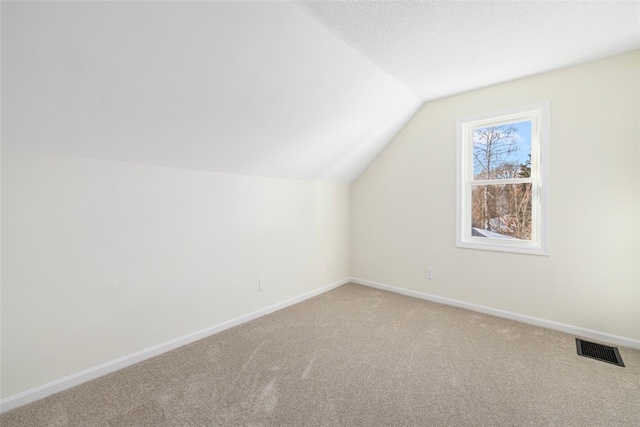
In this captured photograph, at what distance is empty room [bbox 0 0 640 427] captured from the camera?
1.51 meters

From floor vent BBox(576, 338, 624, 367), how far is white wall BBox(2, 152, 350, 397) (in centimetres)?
267

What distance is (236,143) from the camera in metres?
2.29

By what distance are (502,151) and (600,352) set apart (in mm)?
1899

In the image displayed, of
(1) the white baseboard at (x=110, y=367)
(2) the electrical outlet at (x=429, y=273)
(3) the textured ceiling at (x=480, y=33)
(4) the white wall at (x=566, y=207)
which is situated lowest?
(1) the white baseboard at (x=110, y=367)

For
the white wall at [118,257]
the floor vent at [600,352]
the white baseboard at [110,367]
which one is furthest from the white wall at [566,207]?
the white baseboard at [110,367]

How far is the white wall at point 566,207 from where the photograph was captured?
7.39ft

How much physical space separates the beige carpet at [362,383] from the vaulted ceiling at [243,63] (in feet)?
4.80

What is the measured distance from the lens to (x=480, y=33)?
1.96 meters

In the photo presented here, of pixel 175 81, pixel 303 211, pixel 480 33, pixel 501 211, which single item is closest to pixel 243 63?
pixel 175 81

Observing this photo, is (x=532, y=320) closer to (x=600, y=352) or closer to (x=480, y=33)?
(x=600, y=352)

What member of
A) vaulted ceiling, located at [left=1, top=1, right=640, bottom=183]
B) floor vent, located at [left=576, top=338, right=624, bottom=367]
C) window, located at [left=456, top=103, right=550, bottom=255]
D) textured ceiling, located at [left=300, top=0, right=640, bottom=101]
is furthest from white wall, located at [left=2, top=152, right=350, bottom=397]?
floor vent, located at [left=576, top=338, right=624, bottom=367]

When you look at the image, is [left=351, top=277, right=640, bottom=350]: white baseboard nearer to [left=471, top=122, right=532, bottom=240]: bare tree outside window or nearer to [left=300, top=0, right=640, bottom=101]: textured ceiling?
[left=471, top=122, right=532, bottom=240]: bare tree outside window

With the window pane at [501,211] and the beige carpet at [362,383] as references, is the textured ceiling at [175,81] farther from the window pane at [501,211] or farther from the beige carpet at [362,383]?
the window pane at [501,211]

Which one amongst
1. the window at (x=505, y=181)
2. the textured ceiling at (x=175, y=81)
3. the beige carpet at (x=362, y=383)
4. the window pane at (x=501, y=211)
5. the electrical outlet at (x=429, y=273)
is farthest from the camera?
the electrical outlet at (x=429, y=273)
